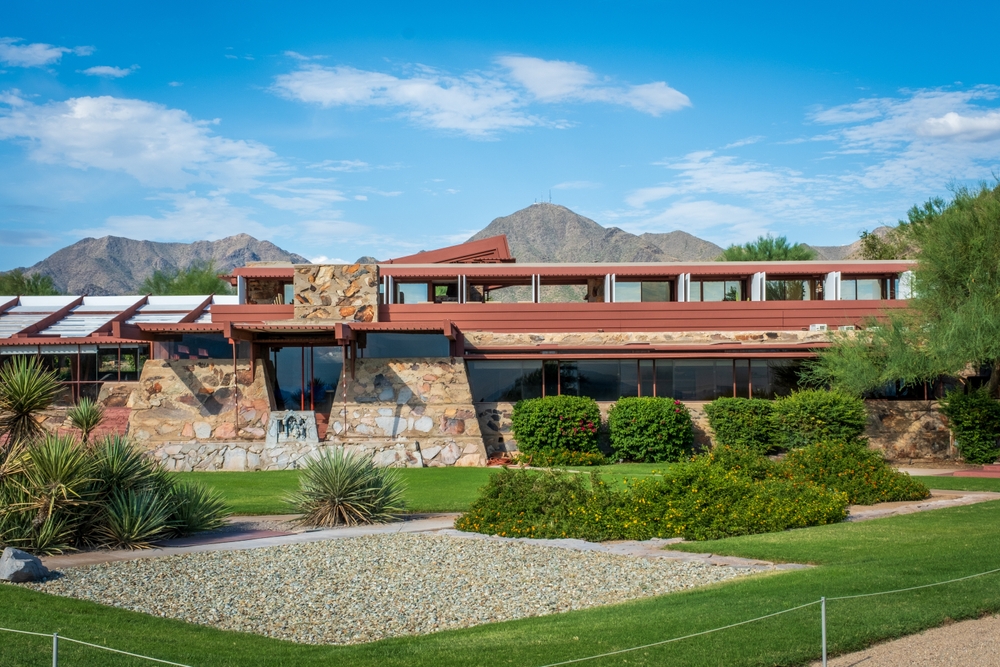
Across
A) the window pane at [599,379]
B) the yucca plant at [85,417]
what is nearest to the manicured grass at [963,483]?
the window pane at [599,379]

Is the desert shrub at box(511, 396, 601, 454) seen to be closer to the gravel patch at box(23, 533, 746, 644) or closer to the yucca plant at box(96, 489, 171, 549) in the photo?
the gravel patch at box(23, 533, 746, 644)

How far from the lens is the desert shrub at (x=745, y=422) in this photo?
82.6 feet

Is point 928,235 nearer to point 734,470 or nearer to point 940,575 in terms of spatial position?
point 734,470

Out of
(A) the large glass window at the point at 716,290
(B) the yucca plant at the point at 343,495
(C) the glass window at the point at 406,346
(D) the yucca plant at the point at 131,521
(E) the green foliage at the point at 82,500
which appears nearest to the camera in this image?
(E) the green foliage at the point at 82,500

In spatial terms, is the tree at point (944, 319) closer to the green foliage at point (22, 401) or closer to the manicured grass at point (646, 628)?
the manicured grass at point (646, 628)

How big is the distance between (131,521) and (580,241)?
473 ft

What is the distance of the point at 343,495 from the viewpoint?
15141mm

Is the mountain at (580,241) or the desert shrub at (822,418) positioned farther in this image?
the mountain at (580,241)

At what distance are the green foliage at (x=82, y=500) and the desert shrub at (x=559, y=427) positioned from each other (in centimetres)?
1233

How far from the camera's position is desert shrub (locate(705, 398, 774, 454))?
82.6ft

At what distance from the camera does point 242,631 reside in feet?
28.7

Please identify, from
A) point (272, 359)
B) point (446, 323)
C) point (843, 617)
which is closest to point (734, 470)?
point (843, 617)

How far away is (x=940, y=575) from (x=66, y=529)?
10807 millimetres

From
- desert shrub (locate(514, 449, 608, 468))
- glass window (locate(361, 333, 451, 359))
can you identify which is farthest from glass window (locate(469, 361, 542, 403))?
desert shrub (locate(514, 449, 608, 468))
